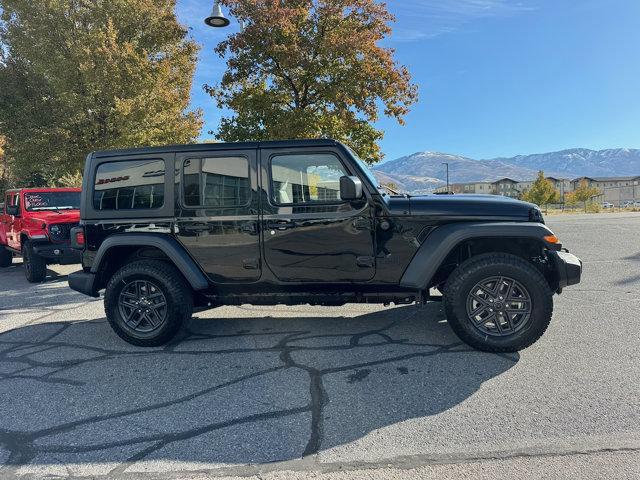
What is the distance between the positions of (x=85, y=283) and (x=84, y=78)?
10829 millimetres

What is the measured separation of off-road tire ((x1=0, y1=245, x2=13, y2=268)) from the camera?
10305 mm

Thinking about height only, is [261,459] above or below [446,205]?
below

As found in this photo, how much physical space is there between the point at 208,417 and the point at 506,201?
10.1 feet

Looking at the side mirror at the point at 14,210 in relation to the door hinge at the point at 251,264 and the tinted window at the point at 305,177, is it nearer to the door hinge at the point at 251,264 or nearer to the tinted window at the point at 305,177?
the door hinge at the point at 251,264

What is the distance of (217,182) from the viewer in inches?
164

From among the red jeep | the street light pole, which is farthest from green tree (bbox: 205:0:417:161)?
the red jeep

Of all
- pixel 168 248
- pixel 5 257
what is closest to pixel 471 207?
pixel 168 248

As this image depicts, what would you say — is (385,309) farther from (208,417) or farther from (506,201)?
(208,417)

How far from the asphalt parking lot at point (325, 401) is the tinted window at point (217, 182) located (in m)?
1.45

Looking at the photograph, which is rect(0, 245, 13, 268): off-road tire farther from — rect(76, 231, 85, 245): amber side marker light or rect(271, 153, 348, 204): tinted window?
rect(271, 153, 348, 204): tinted window

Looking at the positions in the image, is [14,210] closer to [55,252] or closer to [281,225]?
[55,252]

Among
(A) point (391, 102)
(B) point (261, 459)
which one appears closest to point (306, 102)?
(A) point (391, 102)

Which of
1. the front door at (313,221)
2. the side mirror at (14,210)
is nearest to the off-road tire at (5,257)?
the side mirror at (14,210)

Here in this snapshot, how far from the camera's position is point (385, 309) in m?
5.43
